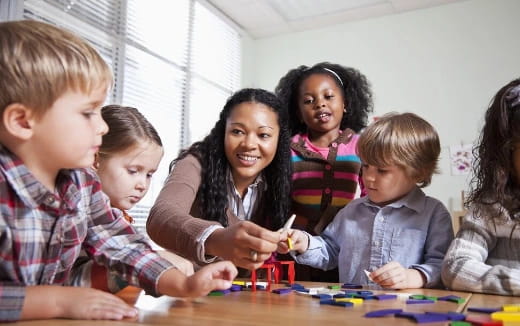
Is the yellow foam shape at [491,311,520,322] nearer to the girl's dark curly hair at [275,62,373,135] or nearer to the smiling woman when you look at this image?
the smiling woman

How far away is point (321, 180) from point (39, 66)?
1212 mm

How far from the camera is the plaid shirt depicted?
695 mm

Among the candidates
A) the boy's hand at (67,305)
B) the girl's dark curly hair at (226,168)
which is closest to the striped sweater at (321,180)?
the girl's dark curly hair at (226,168)

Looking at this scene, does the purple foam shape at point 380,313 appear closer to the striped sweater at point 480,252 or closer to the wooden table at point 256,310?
the wooden table at point 256,310

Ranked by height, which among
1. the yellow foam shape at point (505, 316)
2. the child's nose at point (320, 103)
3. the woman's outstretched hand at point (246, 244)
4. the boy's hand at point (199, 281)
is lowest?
the yellow foam shape at point (505, 316)

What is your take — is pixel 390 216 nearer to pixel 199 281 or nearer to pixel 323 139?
pixel 323 139

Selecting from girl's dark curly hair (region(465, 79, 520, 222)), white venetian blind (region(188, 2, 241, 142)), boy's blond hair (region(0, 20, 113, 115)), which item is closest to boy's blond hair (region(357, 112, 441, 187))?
girl's dark curly hair (region(465, 79, 520, 222))

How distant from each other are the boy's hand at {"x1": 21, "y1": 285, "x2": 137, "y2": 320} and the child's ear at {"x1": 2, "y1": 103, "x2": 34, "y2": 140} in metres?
0.23

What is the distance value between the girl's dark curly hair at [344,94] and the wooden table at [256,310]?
1.15 metres

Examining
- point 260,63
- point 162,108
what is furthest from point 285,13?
point 162,108

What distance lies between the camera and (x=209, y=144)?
1.61m

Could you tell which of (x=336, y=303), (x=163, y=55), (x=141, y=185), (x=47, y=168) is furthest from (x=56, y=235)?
(x=163, y=55)

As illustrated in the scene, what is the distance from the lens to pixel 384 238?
1.45m

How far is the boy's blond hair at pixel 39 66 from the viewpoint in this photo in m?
0.68
